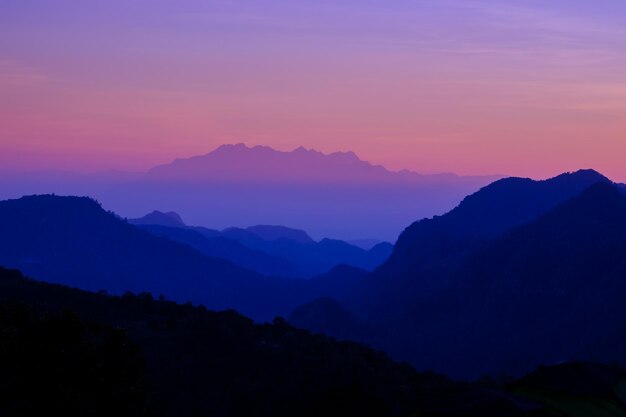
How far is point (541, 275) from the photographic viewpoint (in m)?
172

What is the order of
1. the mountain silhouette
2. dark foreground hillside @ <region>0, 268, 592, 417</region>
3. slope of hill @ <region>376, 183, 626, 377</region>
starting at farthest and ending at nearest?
the mountain silhouette → slope of hill @ <region>376, 183, 626, 377</region> → dark foreground hillside @ <region>0, 268, 592, 417</region>

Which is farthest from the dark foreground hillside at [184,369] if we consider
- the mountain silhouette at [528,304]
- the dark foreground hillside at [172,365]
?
the mountain silhouette at [528,304]

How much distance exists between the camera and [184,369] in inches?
2525

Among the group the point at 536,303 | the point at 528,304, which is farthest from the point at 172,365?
the point at 528,304

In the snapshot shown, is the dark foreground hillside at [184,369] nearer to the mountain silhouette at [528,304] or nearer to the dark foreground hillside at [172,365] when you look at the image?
the dark foreground hillside at [172,365]

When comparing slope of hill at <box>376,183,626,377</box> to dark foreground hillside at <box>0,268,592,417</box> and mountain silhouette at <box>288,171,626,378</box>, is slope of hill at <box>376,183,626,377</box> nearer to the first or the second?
mountain silhouette at <box>288,171,626,378</box>

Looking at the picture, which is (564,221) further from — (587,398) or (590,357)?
(587,398)

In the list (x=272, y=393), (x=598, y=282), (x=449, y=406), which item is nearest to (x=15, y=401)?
(x=449, y=406)

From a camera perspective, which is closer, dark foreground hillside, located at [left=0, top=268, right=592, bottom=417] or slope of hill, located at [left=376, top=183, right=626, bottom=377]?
dark foreground hillside, located at [left=0, top=268, right=592, bottom=417]

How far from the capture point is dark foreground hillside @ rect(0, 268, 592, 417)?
20.1 metres

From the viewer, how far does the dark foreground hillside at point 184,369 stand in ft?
66.1

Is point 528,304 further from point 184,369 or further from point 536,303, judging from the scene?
point 184,369

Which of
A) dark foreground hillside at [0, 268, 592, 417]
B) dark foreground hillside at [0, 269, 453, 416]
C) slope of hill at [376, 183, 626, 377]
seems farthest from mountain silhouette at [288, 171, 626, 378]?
dark foreground hillside at [0, 269, 453, 416]

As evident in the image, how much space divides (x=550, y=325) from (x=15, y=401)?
135003 mm
